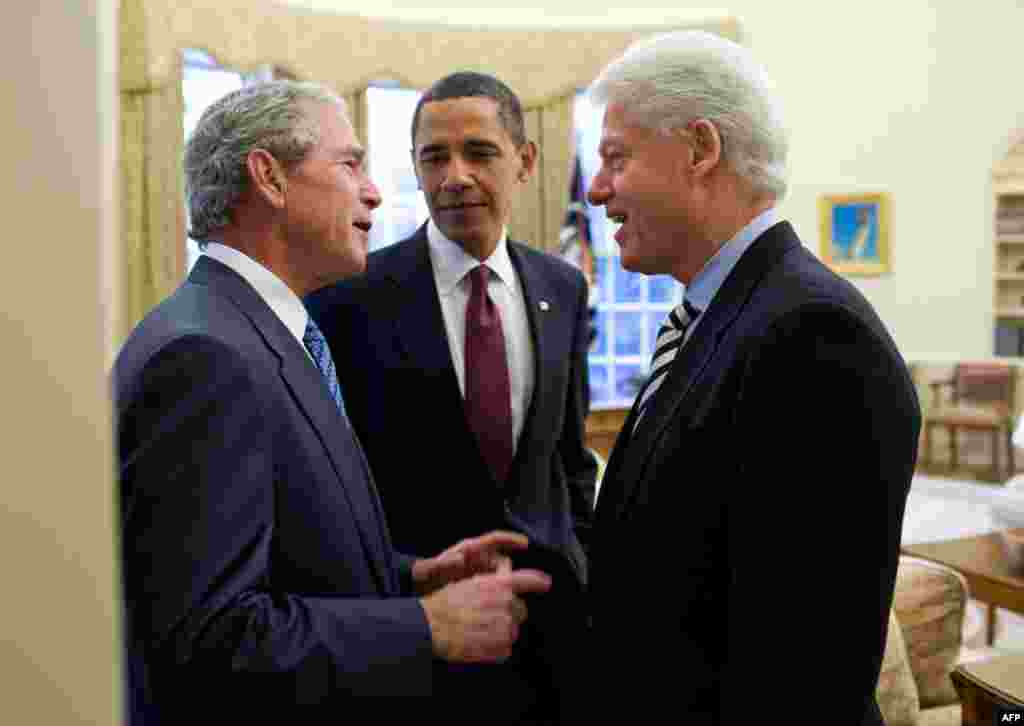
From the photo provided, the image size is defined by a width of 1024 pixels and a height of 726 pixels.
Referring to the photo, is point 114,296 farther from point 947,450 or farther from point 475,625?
point 947,450

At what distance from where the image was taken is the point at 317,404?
60.8 inches

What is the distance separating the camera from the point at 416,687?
1.40 metres

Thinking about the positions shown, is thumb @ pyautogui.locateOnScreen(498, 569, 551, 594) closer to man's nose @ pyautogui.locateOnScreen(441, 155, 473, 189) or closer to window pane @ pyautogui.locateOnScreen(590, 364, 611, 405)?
man's nose @ pyautogui.locateOnScreen(441, 155, 473, 189)

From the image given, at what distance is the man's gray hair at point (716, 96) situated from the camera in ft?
5.13

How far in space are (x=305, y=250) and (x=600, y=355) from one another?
7.07 metres

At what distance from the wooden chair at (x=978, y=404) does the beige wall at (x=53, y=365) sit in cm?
911

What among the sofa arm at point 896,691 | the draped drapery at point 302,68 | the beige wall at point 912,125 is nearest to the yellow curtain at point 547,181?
the draped drapery at point 302,68

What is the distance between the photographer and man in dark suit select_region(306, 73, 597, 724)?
2385 millimetres

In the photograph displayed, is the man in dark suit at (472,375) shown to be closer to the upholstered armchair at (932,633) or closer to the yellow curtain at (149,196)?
the upholstered armchair at (932,633)

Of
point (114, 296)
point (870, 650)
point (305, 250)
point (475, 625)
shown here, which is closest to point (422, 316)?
point (305, 250)

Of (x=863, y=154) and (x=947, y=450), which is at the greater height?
(x=863, y=154)

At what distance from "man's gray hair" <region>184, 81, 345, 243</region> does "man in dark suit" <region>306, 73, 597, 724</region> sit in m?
0.79

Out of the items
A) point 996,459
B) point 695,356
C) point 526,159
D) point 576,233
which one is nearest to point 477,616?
point 695,356

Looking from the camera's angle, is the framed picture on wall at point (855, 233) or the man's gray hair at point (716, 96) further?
the framed picture on wall at point (855, 233)
